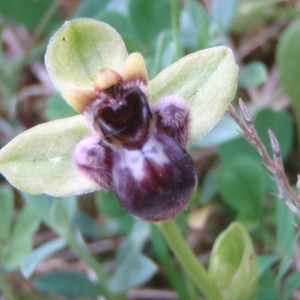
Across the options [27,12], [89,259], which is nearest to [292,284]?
[89,259]

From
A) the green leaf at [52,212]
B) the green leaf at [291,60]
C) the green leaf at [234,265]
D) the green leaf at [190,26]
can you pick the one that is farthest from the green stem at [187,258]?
the green leaf at [291,60]

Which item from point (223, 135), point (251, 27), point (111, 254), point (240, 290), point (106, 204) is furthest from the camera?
point (251, 27)

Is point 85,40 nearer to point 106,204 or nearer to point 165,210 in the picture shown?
point 165,210

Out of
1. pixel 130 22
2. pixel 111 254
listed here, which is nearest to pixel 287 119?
pixel 130 22

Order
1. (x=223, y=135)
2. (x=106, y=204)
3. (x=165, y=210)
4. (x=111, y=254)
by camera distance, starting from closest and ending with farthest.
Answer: (x=165, y=210) < (x=223, y=135) < (x=106, y=204) < (x=111, y=254)

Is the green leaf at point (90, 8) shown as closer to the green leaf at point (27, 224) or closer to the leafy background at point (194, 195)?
the leafy background at point (194, 195)

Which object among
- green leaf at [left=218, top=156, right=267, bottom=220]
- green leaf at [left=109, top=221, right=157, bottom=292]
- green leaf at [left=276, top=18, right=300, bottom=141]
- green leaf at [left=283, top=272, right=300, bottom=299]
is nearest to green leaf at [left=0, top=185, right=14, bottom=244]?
green leaf at [left=109, top=221, right=157, bottom=292]

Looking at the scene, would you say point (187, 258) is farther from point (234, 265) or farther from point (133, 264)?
point (133, 264)
